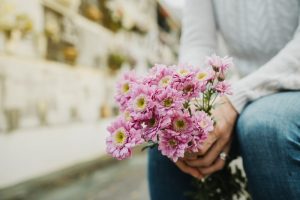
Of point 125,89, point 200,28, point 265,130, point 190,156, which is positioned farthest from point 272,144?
point 200,28

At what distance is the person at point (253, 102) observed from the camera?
62 cm

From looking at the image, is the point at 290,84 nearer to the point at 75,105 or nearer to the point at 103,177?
the point at 103,177

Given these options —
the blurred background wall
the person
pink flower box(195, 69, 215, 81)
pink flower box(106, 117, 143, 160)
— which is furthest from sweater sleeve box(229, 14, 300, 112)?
the blurred background wall

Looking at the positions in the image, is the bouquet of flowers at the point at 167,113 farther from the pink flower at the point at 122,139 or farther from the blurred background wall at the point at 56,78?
the blurred background wall at the point at 56,78

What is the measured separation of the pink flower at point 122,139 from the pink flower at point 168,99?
0.05 m

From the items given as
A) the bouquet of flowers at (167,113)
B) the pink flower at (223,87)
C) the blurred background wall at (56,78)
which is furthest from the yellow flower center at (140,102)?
the blurred background wall at (56,78)

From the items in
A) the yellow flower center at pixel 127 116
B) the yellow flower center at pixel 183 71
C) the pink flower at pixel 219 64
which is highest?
the pink flower at pixel 219 64

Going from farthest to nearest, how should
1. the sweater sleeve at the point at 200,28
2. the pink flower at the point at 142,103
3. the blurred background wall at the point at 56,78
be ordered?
1. the blurred background wall at the point at 56,78
2. the sweater sleeve at the point at 200,28
3. the pink flower at the point at 142,103

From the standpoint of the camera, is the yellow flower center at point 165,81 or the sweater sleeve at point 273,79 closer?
the yellow flower center at point 165,81

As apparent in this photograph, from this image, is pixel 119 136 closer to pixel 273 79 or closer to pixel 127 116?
pixel 127 116

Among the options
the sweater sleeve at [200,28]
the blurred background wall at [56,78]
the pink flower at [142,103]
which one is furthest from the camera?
the blurred background wall at [56,78]

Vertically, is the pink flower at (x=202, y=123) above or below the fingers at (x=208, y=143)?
above

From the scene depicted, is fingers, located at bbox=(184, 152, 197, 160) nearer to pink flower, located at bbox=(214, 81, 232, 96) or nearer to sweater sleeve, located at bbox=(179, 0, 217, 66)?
pink flower, located at bbox=(214, 81, 232, 96)

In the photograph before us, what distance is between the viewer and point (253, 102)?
2.35ft
